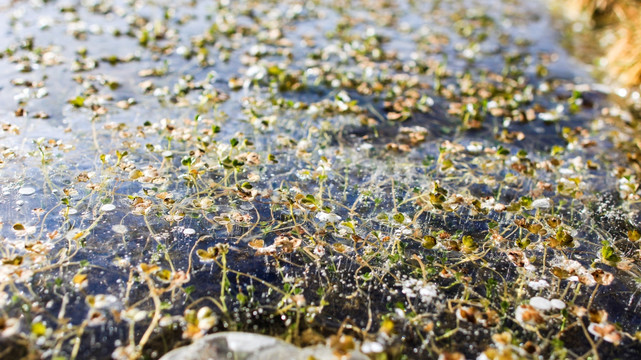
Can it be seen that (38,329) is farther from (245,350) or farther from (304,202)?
(304,202)

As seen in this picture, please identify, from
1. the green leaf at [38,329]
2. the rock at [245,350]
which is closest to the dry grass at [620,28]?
the rock at [245,350]

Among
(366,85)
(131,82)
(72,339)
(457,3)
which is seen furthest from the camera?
(457,3)

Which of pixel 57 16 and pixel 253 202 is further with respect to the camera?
pixel 57 16

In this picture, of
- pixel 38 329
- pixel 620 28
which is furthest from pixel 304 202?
pixel 620 28

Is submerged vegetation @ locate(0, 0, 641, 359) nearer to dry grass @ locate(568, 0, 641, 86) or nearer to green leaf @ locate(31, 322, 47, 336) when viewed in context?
green leaf @ locate(31, 322, 47, 336)

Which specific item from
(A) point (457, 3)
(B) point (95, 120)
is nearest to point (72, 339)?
(B) point (95, 120)

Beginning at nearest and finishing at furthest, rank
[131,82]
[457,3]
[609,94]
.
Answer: [131,82]
[609,94]
[457,3]

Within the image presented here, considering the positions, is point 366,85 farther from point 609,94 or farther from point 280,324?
point 280,324
